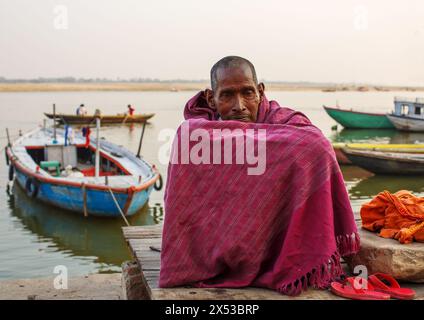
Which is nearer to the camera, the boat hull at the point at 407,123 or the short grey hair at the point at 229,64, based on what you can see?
the short grey hair at the point at 229,64

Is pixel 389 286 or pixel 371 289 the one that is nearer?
pixel 371 289

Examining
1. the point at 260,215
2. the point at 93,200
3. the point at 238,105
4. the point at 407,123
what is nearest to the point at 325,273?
the point at 260,215

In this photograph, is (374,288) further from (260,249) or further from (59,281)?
(59,281)

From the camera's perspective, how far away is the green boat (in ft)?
112

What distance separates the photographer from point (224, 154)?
2863 mm

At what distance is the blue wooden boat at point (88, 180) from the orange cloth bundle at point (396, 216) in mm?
7949

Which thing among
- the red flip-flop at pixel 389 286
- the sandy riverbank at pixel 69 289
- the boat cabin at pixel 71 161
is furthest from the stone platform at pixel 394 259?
the boat cabin at pixel 71 161

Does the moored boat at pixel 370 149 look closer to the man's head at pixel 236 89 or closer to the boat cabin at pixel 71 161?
the boat cabin at pixel 71 161

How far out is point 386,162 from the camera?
17.2 metres

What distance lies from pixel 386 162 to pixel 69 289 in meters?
12.7

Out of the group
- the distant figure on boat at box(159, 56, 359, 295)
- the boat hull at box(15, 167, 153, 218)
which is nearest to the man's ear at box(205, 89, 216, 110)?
the distant figure on boat at box(159, 56, 359, 295)

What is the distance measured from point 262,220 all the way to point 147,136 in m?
30.3

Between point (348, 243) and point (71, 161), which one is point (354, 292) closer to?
point (348, 243)

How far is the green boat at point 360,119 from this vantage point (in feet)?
112
